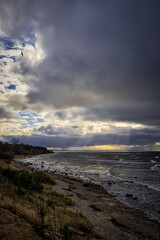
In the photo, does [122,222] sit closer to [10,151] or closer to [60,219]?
[60,219]

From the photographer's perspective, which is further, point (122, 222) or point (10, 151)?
point (10, 151)

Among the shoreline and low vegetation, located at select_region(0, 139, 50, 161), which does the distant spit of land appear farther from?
low vegetation, located at select_region(0, 139, 50, 161)

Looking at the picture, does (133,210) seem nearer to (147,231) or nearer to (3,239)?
(147,231)

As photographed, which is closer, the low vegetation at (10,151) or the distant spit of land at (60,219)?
the distant spit of land at (60,219)

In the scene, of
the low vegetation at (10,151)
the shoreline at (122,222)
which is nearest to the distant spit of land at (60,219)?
the shoreline at (122,222)

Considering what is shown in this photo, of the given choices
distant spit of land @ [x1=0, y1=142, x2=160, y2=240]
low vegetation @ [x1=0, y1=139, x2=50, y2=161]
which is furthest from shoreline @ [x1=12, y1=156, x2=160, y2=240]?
low vegetation @ [x1=0, y1=139, x2=50, y2=161]

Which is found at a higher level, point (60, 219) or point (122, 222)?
point (60, 219)

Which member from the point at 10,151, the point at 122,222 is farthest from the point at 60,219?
the point at 10,151

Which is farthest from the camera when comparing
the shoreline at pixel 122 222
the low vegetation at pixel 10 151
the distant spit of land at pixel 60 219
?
the low vegetation at pixel 10 151

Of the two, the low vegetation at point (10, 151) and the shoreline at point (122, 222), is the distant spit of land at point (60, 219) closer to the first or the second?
the shoreline at point (122, 222)

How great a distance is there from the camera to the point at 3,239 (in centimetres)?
466

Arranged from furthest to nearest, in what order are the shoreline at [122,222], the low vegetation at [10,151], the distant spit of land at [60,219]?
the low vegetation at [10,151]
the shoreline at [122,222]
the distant spit of land at [60,219]

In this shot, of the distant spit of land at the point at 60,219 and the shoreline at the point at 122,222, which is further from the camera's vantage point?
the shoreline at the point at 122,222

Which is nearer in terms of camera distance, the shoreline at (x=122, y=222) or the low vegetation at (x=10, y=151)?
the shoreline at (x=122, y=222)
